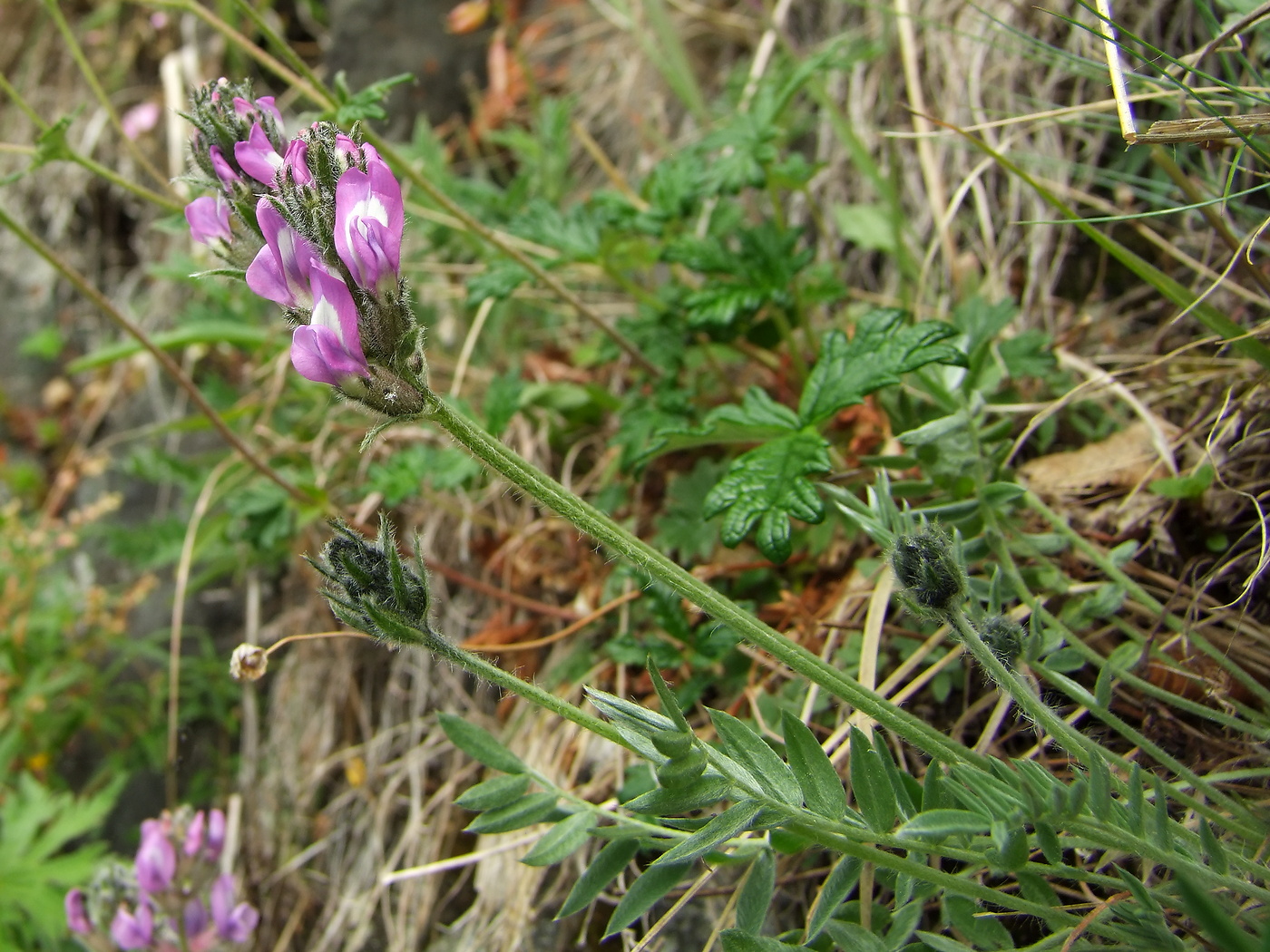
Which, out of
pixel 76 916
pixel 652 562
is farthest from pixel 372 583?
pixel 76 916

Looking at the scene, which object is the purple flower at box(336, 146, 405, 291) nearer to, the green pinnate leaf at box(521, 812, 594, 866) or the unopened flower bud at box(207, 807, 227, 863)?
the green pinnate leaf at box(521, 812, 594, 866)

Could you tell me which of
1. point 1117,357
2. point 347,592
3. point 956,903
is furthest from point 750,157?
point 956,903

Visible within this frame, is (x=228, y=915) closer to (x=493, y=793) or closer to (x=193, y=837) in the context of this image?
(x=193, y=837)

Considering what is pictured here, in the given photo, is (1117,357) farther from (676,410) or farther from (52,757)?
(52,757)

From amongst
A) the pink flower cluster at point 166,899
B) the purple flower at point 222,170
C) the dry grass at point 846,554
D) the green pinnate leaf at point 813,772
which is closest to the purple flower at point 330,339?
the purple flower at point 222,170

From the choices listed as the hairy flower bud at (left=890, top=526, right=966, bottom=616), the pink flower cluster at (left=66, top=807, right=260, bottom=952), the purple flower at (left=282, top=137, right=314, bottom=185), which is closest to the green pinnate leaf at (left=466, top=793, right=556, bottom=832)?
the hairy flower bud at (left=890, top=526, right=966, bottom=616)

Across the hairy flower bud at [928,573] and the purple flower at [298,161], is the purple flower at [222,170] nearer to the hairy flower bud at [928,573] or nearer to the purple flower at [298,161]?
the purple flower at [298,161]
